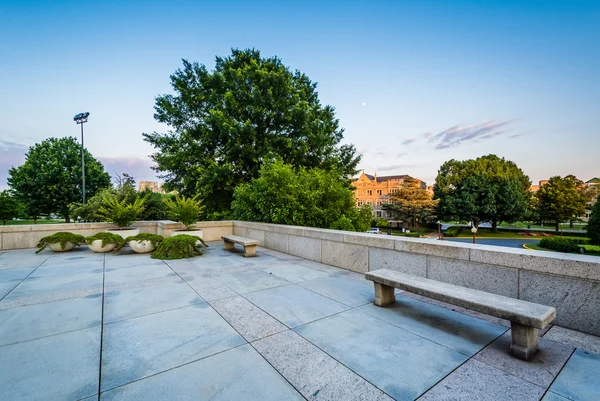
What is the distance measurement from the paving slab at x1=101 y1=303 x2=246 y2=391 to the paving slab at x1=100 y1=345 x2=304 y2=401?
146 millimetres

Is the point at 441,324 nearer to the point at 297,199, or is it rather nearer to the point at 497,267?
the point at 497,267

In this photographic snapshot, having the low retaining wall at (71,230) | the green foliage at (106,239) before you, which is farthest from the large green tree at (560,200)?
the green foliage at (106,239)

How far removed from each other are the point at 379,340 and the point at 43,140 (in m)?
39.7

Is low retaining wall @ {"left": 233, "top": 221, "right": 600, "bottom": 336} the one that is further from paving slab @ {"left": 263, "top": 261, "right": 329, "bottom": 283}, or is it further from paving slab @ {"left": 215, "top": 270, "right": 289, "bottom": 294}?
paving slab @ {"left": 215, "top": 270, "right": 289, "bottom": 294}

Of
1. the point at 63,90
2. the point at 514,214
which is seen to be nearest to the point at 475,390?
the point at 63,90

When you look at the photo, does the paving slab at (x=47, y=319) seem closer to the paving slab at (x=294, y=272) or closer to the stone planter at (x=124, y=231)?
the paving slab at (x=294, y=272)

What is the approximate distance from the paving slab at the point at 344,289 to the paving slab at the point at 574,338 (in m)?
2.23

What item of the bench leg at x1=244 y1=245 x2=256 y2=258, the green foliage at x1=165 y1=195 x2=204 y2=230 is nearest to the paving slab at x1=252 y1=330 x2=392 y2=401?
the bench leg at x1=244 y1=245 x2=256 y2=258

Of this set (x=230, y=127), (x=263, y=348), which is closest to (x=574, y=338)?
(x=263, y=348)

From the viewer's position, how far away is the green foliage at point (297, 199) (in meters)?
9.83

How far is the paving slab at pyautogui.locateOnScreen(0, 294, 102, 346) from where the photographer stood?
123 inches

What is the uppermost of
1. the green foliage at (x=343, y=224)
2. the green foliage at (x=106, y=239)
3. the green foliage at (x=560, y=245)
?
the green foliage at (x=343, y=224)

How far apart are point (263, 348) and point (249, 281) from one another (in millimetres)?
2662

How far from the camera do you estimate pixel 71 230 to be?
33.4ft
